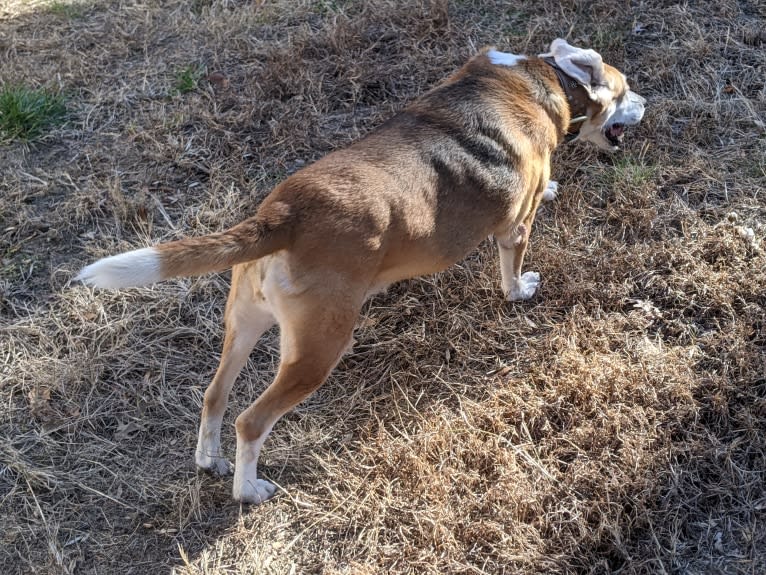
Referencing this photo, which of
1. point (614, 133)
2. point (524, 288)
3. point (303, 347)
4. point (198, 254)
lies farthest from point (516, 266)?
point (198, 254)

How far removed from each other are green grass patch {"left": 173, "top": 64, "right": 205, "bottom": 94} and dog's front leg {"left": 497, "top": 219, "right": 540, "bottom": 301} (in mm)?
2702

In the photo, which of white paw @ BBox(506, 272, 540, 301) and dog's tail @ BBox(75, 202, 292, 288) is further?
white paw @ BBox(506, 272, 540, 301)

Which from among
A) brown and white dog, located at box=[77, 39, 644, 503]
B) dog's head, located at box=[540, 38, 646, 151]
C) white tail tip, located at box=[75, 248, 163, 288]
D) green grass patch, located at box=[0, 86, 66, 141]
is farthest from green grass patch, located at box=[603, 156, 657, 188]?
green grass patch, located at box=[0, 86, 66, 141]

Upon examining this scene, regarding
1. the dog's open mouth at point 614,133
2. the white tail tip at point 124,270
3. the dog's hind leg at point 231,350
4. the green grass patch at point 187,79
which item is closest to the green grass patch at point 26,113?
the green grass patch at point 187,79

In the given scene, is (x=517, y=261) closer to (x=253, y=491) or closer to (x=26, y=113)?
(x=253, y=491)

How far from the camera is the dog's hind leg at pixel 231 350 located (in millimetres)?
2896

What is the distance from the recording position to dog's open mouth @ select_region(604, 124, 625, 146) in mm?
4016

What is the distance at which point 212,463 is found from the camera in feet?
10.5

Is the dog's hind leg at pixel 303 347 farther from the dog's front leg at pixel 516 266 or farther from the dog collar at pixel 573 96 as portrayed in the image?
the dog collar at pixel 573 96

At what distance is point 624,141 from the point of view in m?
4.50

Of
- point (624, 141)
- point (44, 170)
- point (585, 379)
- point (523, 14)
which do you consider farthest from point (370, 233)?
point (523, 14)

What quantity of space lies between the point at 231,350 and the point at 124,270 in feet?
2.77

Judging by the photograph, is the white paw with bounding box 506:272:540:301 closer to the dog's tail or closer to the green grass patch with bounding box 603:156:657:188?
the green grass patch with bounding box 603:156:657:188

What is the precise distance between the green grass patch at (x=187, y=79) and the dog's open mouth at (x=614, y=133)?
2.88 m
